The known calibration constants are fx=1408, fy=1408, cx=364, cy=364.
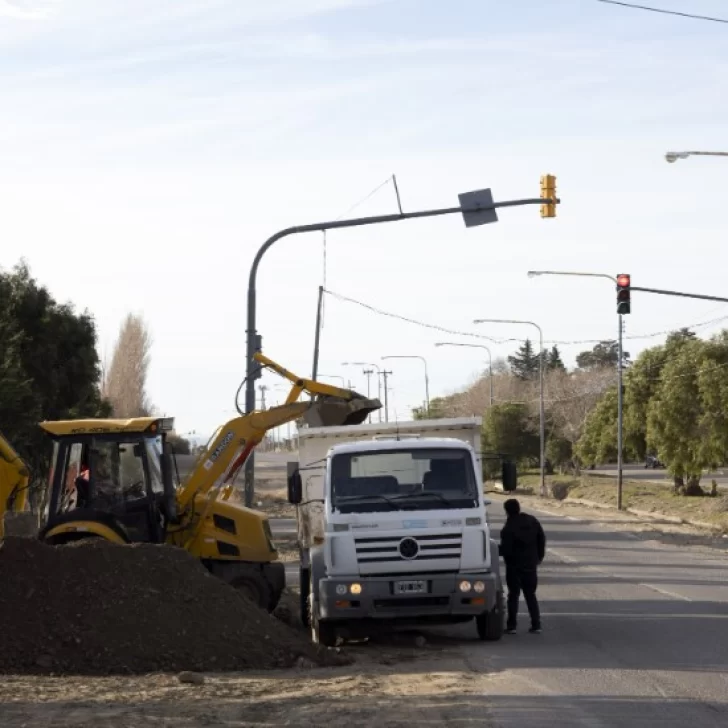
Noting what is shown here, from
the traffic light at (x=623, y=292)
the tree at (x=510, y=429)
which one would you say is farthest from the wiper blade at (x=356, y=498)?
the tree at (x=510, y=429)

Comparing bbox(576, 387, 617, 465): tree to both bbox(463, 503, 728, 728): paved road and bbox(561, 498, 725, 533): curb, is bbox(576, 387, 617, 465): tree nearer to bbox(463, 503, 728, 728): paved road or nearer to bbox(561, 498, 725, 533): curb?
bbox(561, 498, 725, 533): curb

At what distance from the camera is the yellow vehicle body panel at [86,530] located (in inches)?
670

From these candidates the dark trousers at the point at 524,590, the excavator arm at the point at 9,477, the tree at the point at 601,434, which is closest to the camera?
the dark trousers at the point at 524,590

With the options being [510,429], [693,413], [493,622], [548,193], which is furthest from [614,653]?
[510,429]

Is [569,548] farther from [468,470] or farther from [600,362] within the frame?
[600,362]

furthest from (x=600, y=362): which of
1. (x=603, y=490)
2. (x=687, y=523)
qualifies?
(x=687, y=523)

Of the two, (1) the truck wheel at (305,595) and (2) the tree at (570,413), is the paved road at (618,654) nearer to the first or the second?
(1) the truck wheel at (305,595)

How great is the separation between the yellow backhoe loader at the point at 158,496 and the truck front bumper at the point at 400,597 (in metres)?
2.93

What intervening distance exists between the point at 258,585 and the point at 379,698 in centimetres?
661

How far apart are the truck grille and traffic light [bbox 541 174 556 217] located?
9.42 m

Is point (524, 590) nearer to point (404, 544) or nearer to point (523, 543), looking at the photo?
point (523, 543)

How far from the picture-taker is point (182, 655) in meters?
14.1

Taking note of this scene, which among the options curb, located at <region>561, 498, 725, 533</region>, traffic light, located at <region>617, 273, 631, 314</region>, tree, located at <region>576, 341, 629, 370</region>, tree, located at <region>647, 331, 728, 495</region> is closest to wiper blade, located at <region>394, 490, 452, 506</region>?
traffic light, located at <region>617, 273, 631, 314</region>

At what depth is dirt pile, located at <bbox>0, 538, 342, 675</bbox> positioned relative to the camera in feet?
45.9
